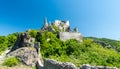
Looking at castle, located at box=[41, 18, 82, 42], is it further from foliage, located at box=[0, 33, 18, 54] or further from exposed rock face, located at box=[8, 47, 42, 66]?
exposed rock face, located at box=[8, 47, 42, 66]

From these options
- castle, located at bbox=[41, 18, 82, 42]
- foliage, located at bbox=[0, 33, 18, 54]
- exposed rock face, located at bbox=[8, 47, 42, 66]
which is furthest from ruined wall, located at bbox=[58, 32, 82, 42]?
exposed rock face, located at bbox=[8, 47, 42, 66]

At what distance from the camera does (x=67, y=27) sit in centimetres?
8662

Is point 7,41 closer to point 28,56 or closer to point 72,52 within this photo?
point 72,52

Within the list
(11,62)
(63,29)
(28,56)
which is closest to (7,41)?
(63,29)

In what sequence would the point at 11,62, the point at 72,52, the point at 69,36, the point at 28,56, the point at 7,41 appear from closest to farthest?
the point at 11,62 → the point at 28,56 → the point at 72,52 → the point at 7,41 → the point at 69,36

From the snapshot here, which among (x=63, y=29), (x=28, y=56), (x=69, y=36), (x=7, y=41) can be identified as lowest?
(x=28, y=56)

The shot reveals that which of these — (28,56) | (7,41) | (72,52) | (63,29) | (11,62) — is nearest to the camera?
(11,62)

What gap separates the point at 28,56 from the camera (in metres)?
44.2

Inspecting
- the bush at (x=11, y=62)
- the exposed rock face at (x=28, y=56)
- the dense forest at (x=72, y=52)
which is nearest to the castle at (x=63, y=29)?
the dense forest at (x=72, y=52)

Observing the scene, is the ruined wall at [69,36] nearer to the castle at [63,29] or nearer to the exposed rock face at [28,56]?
the castle at [63,29]

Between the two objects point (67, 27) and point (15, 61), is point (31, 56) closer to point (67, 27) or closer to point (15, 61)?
point (15, 61)

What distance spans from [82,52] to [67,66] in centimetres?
3501

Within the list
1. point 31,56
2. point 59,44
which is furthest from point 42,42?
point 31,56

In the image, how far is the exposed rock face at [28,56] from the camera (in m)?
43.5
